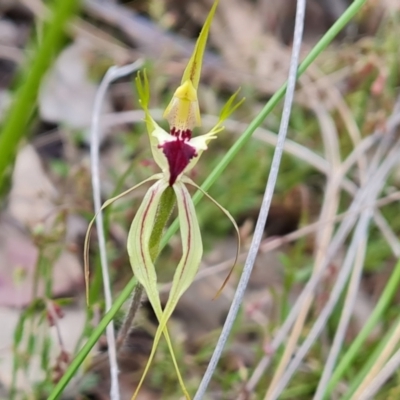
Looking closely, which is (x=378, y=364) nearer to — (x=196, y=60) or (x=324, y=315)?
(x=324, y=315)

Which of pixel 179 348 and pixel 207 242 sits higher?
Answer: pixel 207 242

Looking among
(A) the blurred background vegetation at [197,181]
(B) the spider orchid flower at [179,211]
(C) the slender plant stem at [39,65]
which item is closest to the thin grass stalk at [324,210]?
(A) the blurred background vegetation at [197,181]

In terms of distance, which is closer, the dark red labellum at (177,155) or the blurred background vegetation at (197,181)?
the dark red labellum at (177,155)

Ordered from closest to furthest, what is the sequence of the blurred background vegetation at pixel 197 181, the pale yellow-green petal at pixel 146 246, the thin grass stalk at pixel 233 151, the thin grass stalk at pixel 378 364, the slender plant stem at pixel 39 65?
the slender plant stem at pixel 39 65 → the pale yellow-green petal at pixel 146 246 → the thin grass stalk at pixel 233 151 → the thin grass stalk at pixel 378 364 → the blurred background vegetation at pixel 197 181

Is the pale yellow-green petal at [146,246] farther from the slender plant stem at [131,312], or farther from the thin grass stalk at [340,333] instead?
the thin grass stalk at [340,333]

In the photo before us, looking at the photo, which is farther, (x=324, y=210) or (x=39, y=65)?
(x=324, y=210)

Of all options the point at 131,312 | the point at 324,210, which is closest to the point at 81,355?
the point at 131,312

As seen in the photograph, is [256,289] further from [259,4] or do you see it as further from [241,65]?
[259,4]

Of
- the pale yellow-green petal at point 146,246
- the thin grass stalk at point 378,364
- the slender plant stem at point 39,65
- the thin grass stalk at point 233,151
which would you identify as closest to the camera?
the slender plant stem at point 39,65

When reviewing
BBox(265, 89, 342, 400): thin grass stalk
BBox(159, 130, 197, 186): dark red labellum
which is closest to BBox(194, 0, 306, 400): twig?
BBox(159, 130, 197, 186): dark red labellum

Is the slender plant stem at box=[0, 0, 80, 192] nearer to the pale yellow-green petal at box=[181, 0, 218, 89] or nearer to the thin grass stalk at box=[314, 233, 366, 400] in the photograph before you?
the pale yellow-green petal at box=[181, 0, 218, 89]

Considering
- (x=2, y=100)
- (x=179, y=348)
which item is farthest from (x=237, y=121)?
(x=179, y=348)
